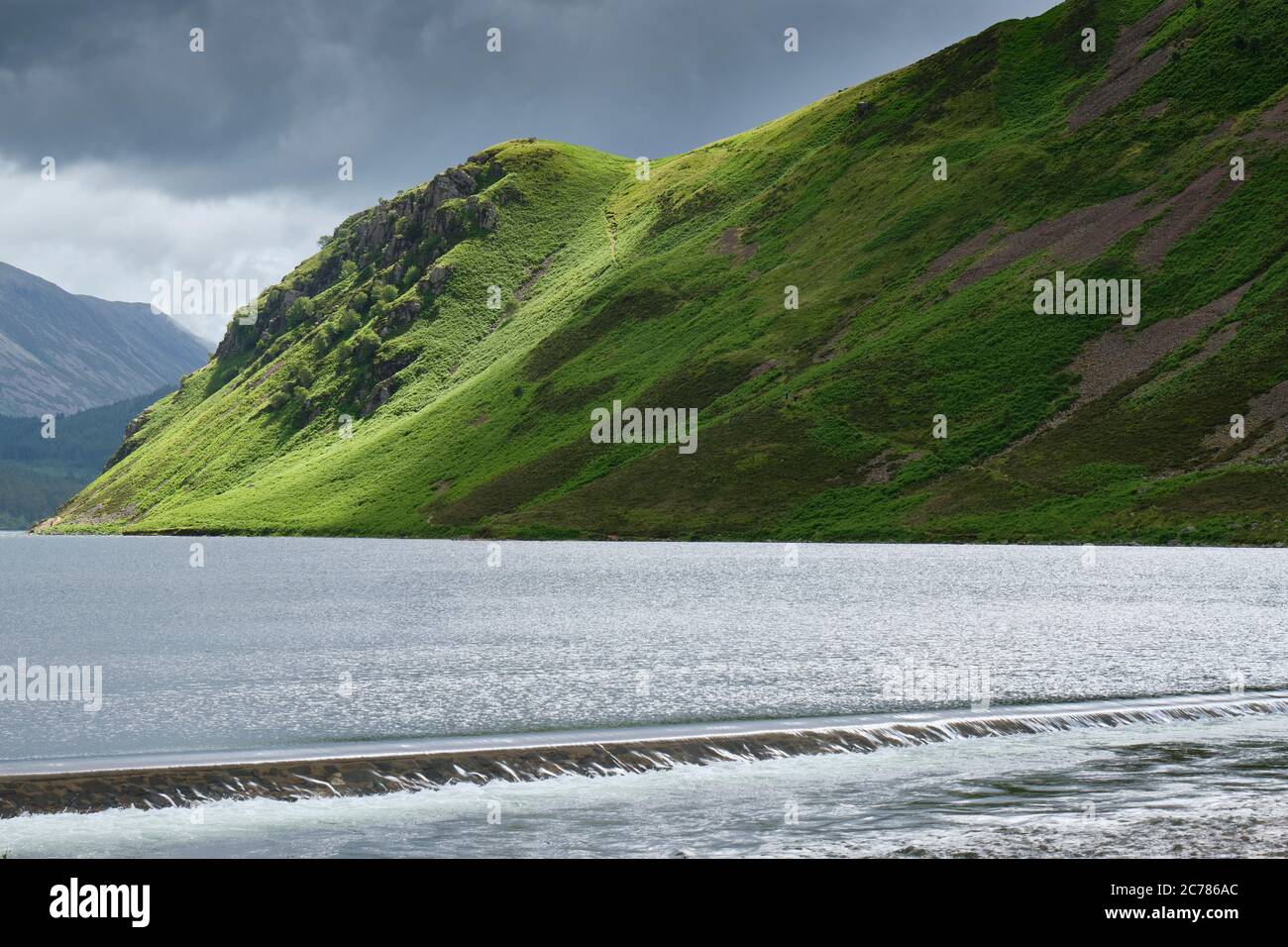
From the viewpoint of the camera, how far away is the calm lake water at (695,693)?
2520 cm

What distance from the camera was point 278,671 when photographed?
4834cm

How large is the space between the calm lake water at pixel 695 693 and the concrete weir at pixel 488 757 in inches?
27.4

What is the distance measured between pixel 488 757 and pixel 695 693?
13.0 meters

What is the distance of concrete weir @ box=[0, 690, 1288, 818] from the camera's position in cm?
2762

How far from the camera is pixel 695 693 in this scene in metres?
42.8

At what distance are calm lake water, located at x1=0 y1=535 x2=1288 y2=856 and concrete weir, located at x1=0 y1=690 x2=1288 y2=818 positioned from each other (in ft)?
2.28

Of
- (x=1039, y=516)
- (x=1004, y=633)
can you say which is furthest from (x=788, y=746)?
(x=1039, y=516)
